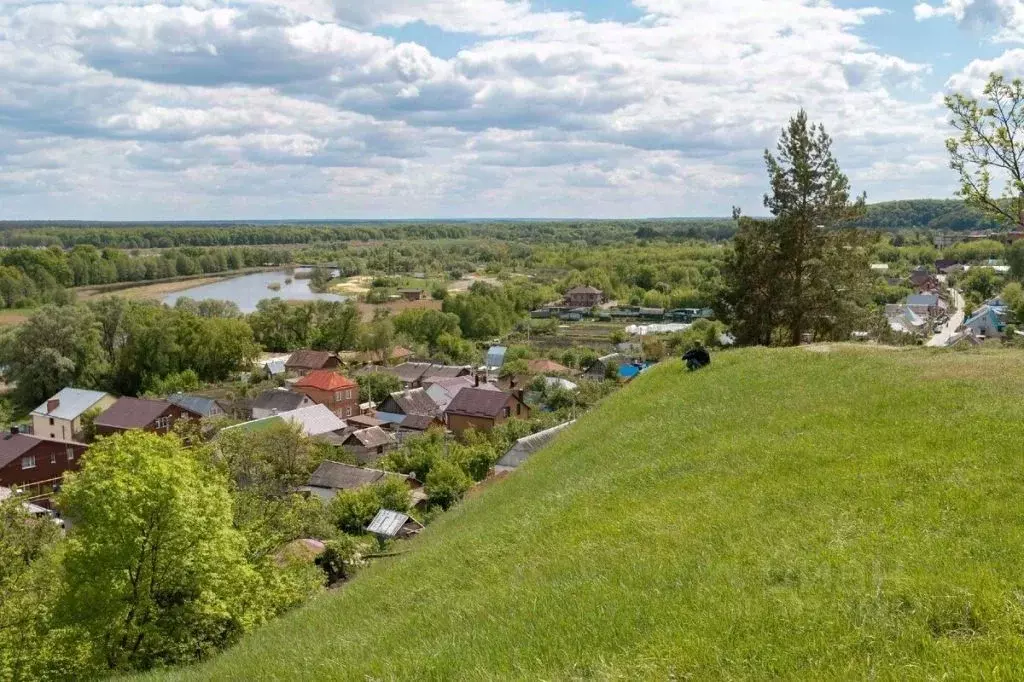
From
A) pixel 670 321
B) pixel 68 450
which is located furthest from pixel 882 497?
pixel 670 321

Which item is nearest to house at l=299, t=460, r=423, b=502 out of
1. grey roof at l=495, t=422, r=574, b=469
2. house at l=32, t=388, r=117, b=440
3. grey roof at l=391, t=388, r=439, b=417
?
grey roof at l=495, t=422, r=574, b=469

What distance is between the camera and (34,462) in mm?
34812

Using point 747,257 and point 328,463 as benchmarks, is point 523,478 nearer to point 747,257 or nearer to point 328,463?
point 747,257

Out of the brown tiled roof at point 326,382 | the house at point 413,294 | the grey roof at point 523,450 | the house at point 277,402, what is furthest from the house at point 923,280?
the grey roof at point 523,450

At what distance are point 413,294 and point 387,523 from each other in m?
86.4

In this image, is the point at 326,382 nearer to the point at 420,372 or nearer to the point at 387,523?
the point at 420,372

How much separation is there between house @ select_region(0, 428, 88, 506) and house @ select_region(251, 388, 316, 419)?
1075cm

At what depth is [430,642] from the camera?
725cm

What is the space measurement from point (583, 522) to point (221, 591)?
23.3ft

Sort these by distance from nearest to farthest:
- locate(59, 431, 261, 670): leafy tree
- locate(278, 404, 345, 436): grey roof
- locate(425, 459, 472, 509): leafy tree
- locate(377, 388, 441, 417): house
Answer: locate(59, 431, 261, 670): leafy tree → locate(425, 459, 472, 509): leafy tree → locate(278, 404, 345, 436): grey roof → locate(377, 388, 441, 417): house

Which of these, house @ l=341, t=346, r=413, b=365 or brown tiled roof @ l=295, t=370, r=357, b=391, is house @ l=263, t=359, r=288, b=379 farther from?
brown tiled roof @ l=295, t=370, r=357, b=391

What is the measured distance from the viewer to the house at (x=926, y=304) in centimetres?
7188

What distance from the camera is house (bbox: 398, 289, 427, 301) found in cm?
10931

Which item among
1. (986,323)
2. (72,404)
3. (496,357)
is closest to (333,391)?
(72,404)
